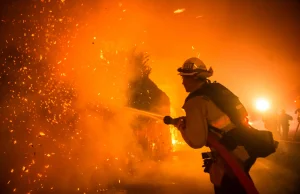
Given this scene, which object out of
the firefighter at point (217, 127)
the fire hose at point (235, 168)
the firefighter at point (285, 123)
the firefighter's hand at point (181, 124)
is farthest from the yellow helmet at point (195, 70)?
the firefighter at point (285, 123)

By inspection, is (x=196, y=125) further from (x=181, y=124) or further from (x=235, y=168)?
(x=235, y=168)

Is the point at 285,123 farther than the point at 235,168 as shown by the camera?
Yes

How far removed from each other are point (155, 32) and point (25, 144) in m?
7.47

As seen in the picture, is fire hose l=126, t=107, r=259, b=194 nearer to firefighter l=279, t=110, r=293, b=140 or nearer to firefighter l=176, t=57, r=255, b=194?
firefighter l=176, t=57, r=255, b=194

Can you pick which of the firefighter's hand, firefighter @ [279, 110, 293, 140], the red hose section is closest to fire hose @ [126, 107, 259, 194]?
the red hose section

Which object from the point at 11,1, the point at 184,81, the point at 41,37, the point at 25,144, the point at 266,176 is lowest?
the point at 266,176

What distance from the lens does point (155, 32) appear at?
32.6ft

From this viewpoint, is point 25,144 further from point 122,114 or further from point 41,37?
point 122,114

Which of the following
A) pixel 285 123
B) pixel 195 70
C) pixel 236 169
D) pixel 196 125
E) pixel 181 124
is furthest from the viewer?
pixel 285 123

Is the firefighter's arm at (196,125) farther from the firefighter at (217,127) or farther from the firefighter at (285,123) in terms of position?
the firefighter at (285,123)

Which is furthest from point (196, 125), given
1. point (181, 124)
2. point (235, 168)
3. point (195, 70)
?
Answer: point (195, 70)

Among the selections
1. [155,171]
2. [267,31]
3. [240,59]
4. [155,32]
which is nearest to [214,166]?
[155,171]

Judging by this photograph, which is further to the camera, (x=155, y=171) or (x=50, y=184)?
(x=155, y=171)

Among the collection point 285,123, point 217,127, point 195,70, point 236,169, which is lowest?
point 236,169
